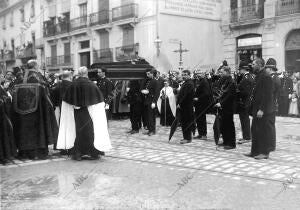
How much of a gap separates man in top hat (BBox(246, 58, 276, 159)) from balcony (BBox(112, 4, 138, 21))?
17978mm

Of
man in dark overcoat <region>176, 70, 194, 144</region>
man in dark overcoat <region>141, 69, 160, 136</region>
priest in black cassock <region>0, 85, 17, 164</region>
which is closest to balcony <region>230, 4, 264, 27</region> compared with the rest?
man in dark overcoat <region>141, 69, 160, 136</region>

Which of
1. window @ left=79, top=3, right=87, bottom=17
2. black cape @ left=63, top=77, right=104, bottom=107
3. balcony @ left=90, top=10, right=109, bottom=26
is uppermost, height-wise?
window @ left=79, top=3, right=87, bottom=17

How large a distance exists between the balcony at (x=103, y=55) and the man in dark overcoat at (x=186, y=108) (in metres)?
17.9

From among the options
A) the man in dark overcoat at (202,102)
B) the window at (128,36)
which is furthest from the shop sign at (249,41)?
the man in dark overcoat at (202,102)

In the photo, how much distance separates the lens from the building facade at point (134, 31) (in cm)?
2381

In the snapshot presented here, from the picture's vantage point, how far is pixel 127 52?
87.7 ft

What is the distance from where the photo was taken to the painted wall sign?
23531 millimetres

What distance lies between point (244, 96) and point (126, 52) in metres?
17.2

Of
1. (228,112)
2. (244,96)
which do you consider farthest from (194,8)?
(228,112)

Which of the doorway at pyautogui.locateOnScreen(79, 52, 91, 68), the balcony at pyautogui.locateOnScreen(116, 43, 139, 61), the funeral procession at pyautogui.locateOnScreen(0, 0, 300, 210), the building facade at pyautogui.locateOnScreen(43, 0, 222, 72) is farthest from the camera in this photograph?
the doorway at pyautogui.locateOnScreen(79, 52, 91, 68)

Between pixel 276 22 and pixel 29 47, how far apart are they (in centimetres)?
1933

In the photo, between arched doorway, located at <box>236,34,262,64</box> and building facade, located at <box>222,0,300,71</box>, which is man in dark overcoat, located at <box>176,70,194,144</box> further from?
arched doorway, located at <box>236,34,262,64</box>

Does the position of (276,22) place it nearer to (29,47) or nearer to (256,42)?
(256,42)

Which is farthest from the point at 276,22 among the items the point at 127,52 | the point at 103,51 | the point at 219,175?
the point at 219,175
